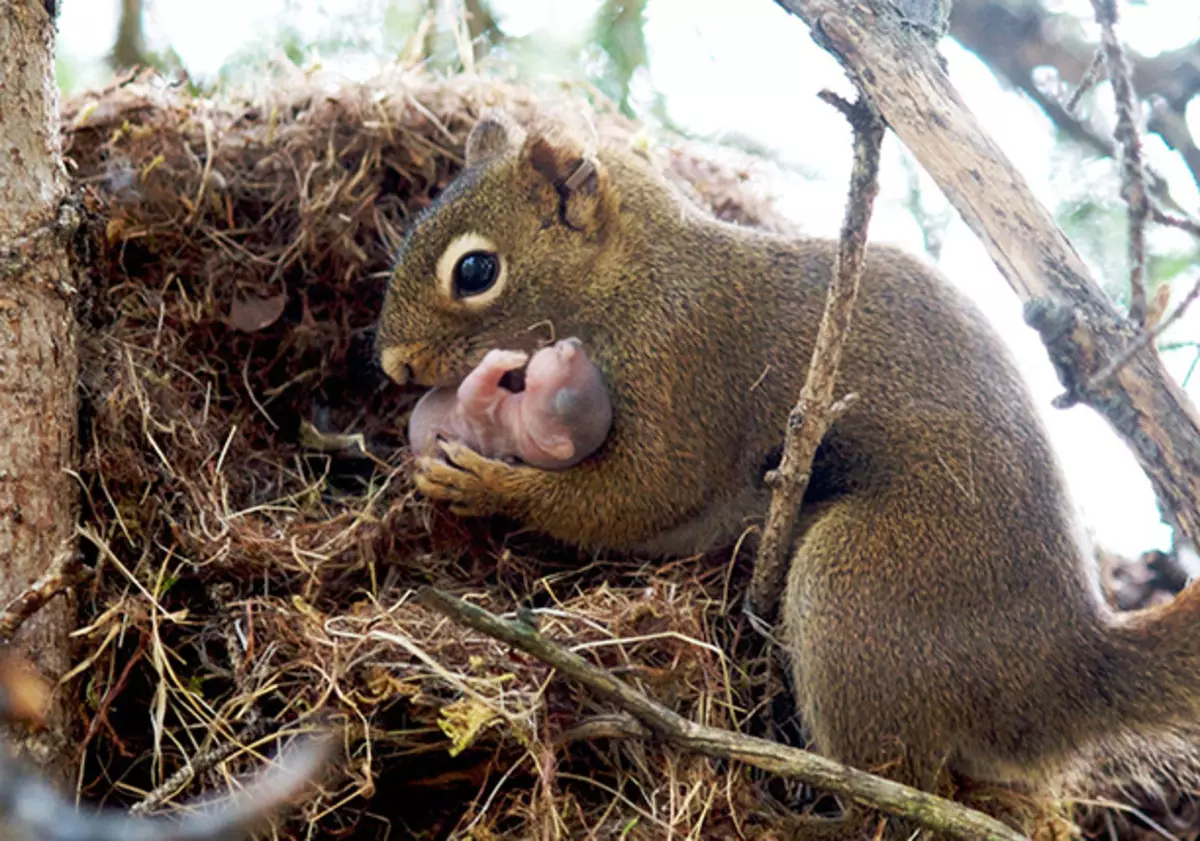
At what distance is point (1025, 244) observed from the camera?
6.68 feet

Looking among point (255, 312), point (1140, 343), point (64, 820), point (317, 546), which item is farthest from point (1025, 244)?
point (255, 312)

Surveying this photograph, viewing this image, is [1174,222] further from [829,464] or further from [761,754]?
[761,754]

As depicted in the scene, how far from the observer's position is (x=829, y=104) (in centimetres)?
188

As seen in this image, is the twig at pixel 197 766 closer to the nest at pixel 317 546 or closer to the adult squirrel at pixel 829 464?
the nest at pixel 317 546

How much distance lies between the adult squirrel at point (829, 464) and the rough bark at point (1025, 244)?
A: 2.26 ft

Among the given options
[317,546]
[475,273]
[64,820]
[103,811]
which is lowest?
[103,811]

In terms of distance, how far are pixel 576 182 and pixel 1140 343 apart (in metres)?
1.74

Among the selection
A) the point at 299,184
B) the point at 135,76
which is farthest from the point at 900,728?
the point at 135,76

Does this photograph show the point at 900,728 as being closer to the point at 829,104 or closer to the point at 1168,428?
the point at 1168,428

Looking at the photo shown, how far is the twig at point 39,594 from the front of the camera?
6.80 feet

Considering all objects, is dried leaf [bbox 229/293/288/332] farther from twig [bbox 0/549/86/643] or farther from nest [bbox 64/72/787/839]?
twig [bbox 0/549/86/643]

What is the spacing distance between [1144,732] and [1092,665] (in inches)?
7.2

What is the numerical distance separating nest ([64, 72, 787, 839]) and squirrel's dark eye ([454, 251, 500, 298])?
56cm

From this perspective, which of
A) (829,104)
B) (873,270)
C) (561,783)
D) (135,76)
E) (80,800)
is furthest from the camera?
(135,76)
